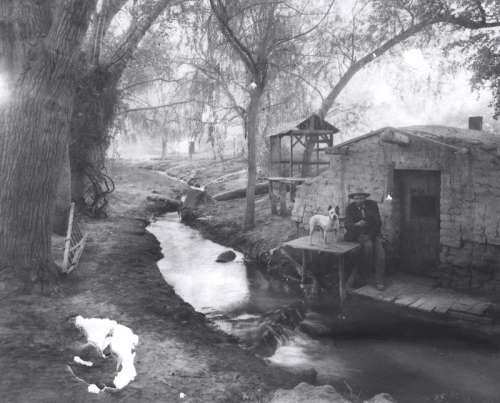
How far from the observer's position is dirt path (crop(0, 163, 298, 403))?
489 centimetres

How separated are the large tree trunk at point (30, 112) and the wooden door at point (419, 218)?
717cm

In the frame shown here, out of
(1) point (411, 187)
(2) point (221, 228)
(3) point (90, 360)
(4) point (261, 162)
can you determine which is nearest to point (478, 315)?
(1) point (411, 187)

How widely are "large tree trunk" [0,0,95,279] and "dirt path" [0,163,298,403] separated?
1.10m

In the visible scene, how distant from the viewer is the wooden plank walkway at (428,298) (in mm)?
8148

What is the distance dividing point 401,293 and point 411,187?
2.46 m

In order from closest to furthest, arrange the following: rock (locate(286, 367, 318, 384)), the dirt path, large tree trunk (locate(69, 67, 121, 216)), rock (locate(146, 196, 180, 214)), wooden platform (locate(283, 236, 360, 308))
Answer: the dirt path < rock (locate(286, 367, 318, 384)) < wooden platform (locate(283, 236, 360, 308)) < large tree trunk (locate(69, 67, 121, 216)) < rock (locate(146, 196, 180, 214))

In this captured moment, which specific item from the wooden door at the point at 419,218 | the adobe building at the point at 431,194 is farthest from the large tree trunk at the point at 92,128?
the wooden door at the point at 419,218

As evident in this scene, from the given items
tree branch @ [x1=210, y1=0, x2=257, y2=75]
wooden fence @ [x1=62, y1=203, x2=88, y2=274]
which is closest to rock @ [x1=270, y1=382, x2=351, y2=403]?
wooden fence @ [x1=62, y1=203, x2=88, y2=274]

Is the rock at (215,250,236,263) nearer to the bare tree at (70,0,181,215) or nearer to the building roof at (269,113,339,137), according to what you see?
the building roof at (269,113,339,137)

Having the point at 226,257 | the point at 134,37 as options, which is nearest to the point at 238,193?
the point at 226,257

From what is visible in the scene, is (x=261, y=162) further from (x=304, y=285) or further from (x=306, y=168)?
(x=304, y=285)

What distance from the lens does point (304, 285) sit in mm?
11117

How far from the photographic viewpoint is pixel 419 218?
33.5ft

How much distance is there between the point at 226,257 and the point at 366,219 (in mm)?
5054
